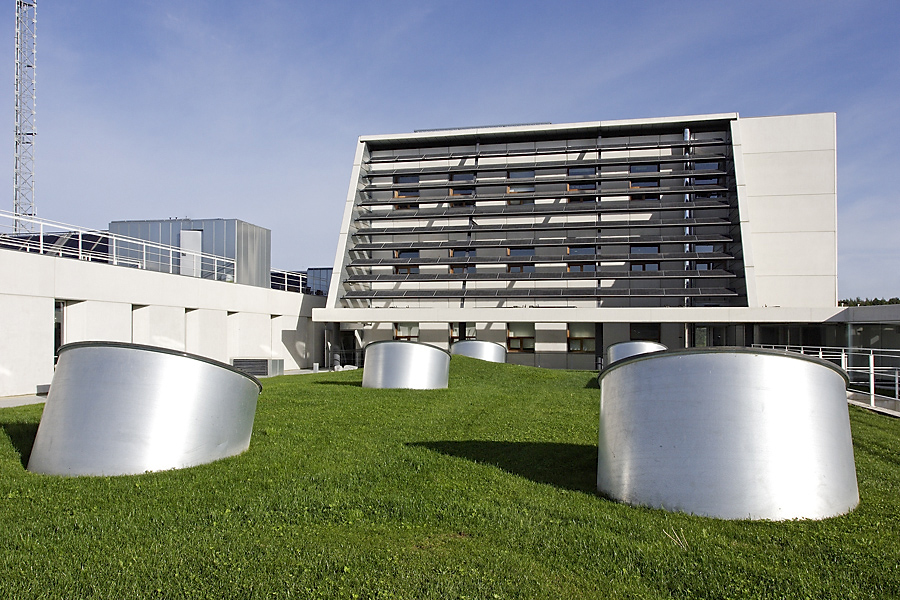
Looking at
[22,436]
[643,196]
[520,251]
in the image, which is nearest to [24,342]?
[22,436]

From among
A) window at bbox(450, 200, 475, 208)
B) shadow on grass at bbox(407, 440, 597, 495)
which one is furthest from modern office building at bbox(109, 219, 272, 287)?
shadow on grass at bbox(407, 440, 597, 495)

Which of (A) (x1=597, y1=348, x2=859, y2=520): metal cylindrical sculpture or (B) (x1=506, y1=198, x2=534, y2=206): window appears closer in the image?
(A) (x1=597, y1=348, x2=859, y2=520): metal cylindrical sculpture

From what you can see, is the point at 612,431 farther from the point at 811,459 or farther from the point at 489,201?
the point at 489,201

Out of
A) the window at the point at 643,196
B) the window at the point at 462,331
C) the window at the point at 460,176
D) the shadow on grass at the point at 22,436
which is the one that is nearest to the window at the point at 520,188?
→ the window at the point at 460,176

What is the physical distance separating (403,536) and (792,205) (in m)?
48.1

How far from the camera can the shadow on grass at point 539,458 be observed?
25.7ft

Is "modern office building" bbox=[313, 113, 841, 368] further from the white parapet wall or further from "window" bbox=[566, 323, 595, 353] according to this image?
the white parapet wall

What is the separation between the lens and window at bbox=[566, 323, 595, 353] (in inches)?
1828

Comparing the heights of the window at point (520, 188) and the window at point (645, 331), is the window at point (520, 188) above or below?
above

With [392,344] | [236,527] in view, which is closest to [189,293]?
[392,344]

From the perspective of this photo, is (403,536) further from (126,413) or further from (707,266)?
(707,266)

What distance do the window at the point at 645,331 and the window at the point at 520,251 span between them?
9.07 m

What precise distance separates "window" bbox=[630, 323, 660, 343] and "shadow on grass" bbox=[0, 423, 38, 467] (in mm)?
39669

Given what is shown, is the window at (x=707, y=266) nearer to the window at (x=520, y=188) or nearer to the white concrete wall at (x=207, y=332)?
the window at (x=520, y=188)
